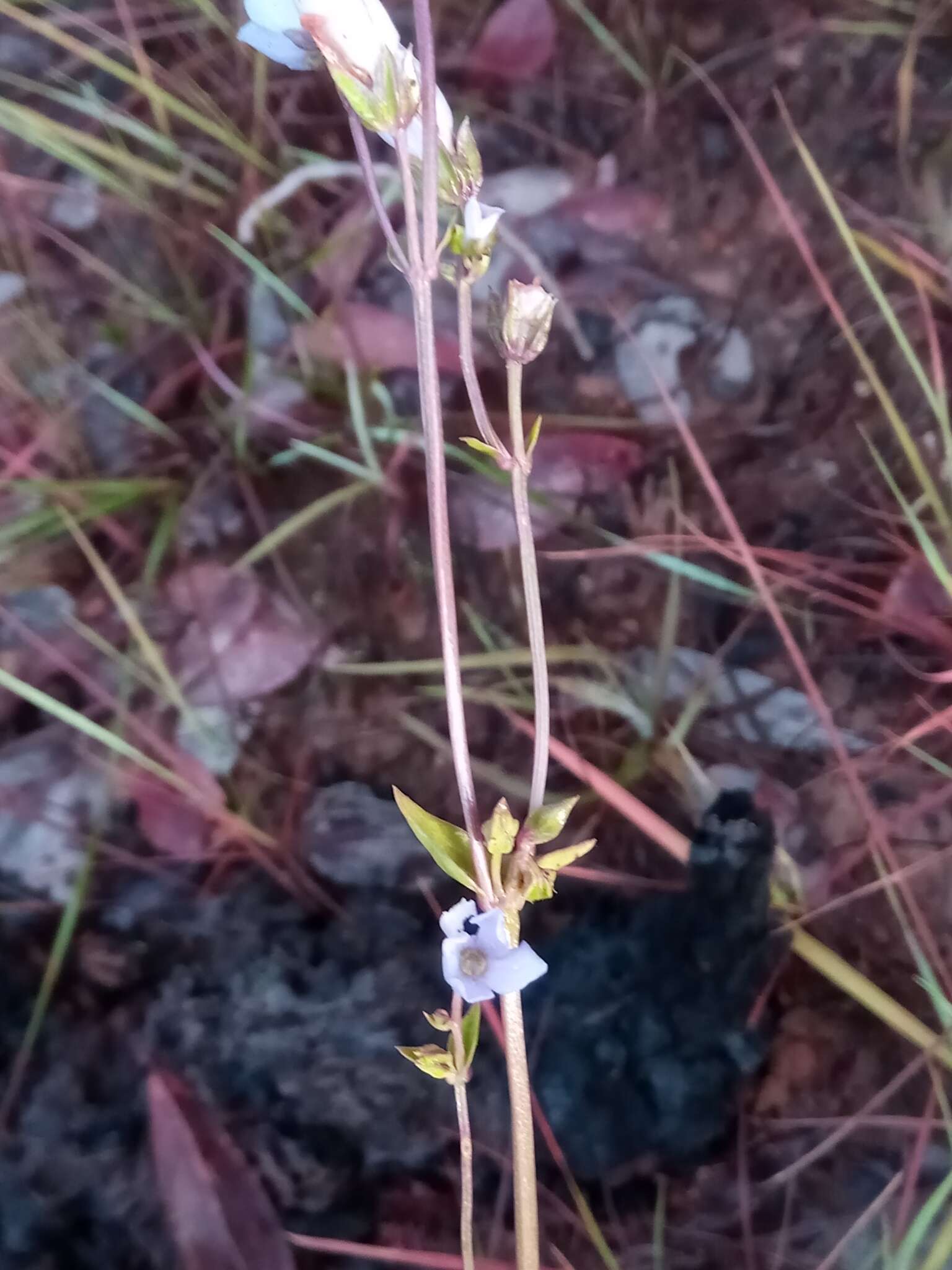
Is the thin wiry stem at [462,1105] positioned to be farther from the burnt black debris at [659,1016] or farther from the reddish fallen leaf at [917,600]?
the reddish fallen leaf at [917,600]

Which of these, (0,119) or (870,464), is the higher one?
(0,119)

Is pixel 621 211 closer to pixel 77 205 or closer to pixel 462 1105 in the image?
pixel 77 205

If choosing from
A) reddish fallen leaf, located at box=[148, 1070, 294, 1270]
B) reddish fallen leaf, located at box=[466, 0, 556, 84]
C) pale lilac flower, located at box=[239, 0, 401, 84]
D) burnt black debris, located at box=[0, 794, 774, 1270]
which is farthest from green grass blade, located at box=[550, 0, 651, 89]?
reddish fallen leaf, located at box=[148, 1070, 294, 1270]

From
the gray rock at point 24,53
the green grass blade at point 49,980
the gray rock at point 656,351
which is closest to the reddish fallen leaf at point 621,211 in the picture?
the gray rock at point 656,351

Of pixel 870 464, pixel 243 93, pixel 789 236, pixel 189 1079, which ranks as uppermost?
pixel 243 93

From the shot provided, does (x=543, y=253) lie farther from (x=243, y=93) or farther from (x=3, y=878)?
(x=3, y=878)

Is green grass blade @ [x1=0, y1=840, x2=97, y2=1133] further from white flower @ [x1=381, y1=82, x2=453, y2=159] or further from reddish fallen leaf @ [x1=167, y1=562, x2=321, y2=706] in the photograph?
white flower @ [x1=381, y1=82, x2=453, y2=159]

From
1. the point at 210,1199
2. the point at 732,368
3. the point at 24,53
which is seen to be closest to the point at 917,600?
the point at 732,368

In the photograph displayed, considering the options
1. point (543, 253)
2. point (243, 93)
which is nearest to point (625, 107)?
point (543, 253)
